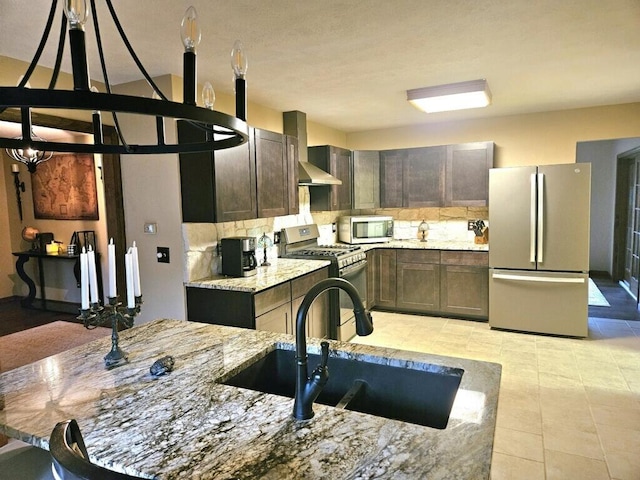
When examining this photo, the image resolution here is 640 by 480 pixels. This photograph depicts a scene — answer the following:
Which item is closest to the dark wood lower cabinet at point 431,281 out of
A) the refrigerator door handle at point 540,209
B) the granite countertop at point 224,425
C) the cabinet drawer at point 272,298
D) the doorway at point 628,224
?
the refrigerator door handle at point 540,209

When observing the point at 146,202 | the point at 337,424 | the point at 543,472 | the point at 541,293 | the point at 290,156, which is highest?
the point at 290,156

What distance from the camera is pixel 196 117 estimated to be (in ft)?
3.18

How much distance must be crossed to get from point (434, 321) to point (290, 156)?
2688 mm

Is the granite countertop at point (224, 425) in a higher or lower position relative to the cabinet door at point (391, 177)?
lower

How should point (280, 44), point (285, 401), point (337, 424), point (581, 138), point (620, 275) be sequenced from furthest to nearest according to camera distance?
point (620, 275) → point (581, 138) → point (280, 44) → point (285, 401) → point (337, 424)

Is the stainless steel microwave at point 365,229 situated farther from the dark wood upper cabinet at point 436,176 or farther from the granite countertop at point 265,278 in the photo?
the granite countertop at point 265,278

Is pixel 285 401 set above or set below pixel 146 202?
below

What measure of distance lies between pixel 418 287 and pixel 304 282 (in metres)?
2.09

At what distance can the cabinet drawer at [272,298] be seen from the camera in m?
3.08

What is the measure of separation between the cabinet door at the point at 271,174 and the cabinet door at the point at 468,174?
234 centimetres

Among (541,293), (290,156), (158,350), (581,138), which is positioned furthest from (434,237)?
(158,350)

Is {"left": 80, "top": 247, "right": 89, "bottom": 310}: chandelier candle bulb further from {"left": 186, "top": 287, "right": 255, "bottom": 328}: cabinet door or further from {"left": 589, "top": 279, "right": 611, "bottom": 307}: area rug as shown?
{"left": 589, "top": 279, "right": 611, "bottom": 307}: area rug

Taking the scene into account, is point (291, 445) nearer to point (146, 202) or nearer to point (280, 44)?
point (280, 44)

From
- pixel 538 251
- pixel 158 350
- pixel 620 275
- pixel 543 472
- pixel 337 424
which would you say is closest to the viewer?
pixel 337 424
